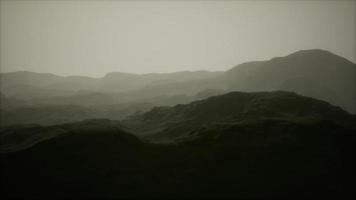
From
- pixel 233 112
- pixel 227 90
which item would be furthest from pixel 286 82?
pixel 233 112

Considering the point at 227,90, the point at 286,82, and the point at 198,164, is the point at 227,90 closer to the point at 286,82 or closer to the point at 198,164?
the point at 286,82

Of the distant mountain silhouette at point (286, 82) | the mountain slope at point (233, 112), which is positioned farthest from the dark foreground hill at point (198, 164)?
the distant mountain silhouette at point (286, 82)

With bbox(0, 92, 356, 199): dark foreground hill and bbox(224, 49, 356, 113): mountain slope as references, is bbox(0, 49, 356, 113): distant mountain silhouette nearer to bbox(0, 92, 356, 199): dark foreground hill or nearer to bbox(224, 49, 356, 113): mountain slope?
bbox(224, 49, 356, 113): mountain slope

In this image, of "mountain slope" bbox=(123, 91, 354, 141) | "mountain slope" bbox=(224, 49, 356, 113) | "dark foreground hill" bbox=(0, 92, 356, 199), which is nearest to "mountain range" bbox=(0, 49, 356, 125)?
"mountain slope" bbox=(224, 49, 356, 113)

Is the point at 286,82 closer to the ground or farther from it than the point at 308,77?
closer to the ground

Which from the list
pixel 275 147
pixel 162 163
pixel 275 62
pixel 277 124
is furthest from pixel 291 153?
pixel 275 62

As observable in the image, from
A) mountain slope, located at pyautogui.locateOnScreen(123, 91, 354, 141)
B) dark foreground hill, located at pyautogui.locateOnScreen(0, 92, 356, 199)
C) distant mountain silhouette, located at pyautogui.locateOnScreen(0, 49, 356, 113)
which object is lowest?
dark foreground hill, located at pyautogui.locateOnScreen(0, 92, 356, 199)

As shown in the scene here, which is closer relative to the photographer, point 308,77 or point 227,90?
point 308,77

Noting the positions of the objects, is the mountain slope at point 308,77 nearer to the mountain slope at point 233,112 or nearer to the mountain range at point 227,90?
the mountain range at point 227,90
